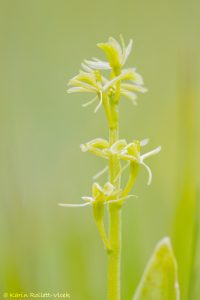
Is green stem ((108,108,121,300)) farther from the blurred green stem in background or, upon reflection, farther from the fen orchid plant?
the blurred green stem in background

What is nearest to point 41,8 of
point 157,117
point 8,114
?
point 157,117

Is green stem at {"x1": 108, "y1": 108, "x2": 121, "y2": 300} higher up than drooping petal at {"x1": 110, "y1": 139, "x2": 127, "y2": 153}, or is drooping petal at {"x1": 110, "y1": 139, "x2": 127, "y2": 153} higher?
drooping petal at {"x1": 110, "y1": 139, "x2": 127, "y2": 153}

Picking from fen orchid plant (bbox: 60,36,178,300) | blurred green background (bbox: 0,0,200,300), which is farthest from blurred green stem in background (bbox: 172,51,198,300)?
fen orchid plant (bbox: 60,36,178,300)

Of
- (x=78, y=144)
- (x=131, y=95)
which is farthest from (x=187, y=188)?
(x=78, y=144)

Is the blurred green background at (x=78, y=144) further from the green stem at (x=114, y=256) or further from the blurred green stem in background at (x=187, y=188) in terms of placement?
the green stem at (x=114, y=256)

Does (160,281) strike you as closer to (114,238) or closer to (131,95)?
(114,238)
